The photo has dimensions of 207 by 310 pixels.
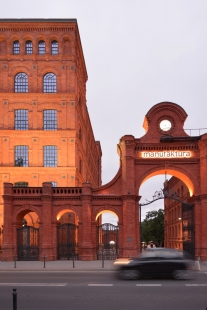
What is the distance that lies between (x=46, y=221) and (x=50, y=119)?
15137mm

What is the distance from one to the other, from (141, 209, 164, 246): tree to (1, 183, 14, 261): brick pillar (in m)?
56.5

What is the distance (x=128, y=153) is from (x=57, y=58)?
57.6 ft

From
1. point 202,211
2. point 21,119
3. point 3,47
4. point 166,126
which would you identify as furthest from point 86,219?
point 3,47

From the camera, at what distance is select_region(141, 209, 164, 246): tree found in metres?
85.4

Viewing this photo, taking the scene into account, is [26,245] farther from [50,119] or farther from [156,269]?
[156,269]

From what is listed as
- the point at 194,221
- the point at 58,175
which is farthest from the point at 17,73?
the point at 194,221

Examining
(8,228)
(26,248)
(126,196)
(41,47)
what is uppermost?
(41,47)

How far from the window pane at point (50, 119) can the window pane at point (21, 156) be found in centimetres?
330

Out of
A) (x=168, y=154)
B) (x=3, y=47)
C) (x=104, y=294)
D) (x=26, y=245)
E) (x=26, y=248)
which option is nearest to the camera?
(x=104, y=294)

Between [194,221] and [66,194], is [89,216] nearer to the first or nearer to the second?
[66,194]

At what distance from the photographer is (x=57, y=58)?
45.4 metres

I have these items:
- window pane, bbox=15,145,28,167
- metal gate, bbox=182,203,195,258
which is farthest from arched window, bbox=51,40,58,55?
metal gate, bbox=182,203,195,258

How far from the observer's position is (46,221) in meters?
32.5

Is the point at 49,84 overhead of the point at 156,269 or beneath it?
overhead
